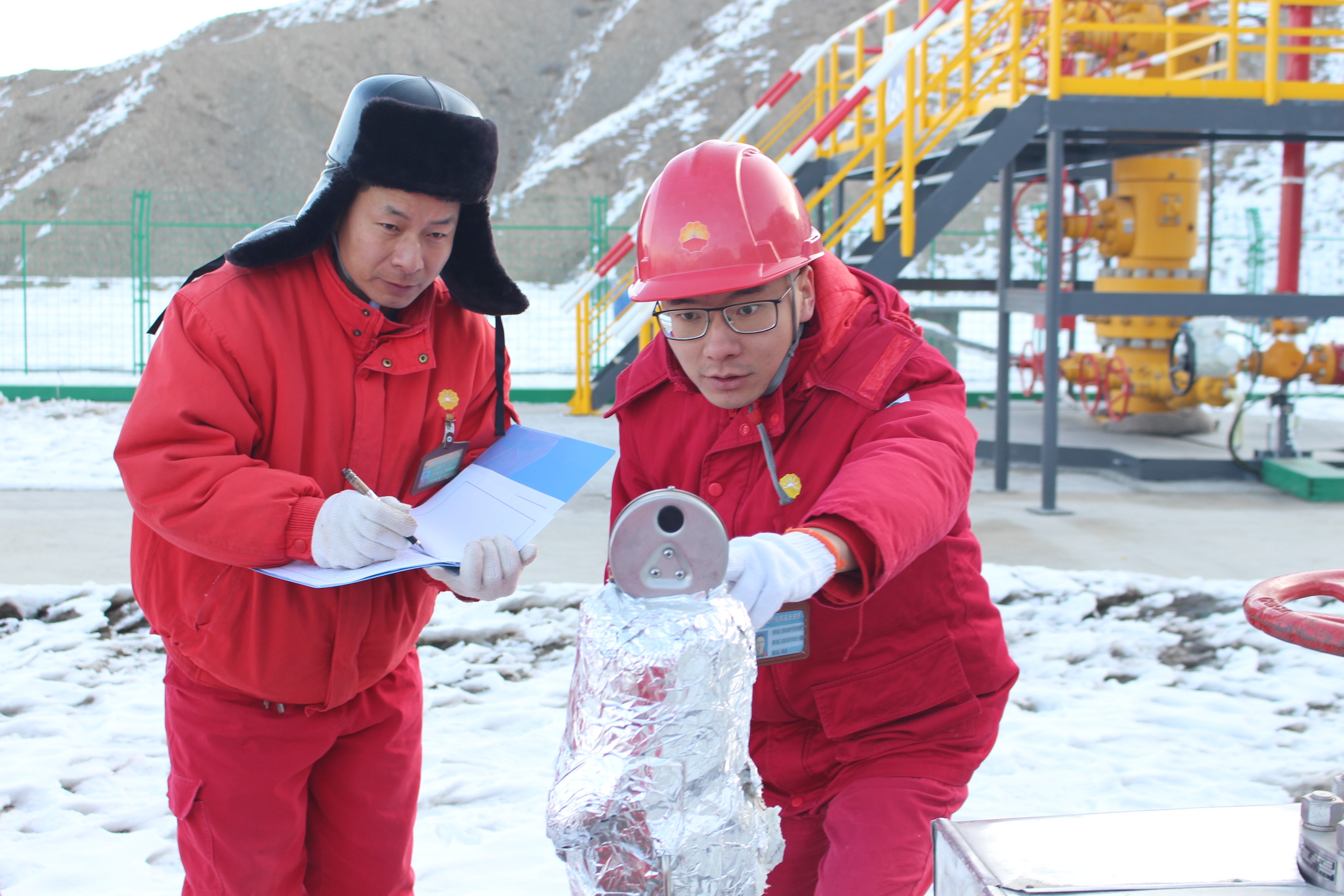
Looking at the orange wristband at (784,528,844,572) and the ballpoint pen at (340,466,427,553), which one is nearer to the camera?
the orange wristband at (784,528,844,572)

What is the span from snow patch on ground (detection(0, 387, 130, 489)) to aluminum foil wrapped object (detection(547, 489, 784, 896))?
6.42 meters

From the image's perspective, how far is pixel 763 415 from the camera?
182cm

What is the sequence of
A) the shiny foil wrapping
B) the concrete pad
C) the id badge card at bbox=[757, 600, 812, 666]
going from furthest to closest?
the concrete pad → the id badge card at bbox=[757, 600, 812, 666] → the shiny foil wrapping

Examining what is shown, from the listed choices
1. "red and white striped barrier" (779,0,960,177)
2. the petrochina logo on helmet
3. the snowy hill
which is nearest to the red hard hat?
the petrochina logo on helmet

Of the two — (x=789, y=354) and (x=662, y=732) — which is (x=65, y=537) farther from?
(x=662, y=732)

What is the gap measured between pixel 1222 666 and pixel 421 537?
11.7 feet

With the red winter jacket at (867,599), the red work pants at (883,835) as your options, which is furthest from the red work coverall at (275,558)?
the red work pants at (883,835)

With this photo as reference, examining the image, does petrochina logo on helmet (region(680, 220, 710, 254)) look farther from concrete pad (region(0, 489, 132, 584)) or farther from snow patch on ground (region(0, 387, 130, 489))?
snow patch on ground (region(0, 387, 130, 489))

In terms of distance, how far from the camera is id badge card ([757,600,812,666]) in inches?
64.7

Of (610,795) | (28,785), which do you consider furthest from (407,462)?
(28,785)

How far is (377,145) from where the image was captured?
182 centimetres

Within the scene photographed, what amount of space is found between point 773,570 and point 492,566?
0.61 m

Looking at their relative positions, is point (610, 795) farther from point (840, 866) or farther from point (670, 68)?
point (670, 68)

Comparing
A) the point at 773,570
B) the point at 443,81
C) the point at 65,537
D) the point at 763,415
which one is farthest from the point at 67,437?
the point at 443,81
